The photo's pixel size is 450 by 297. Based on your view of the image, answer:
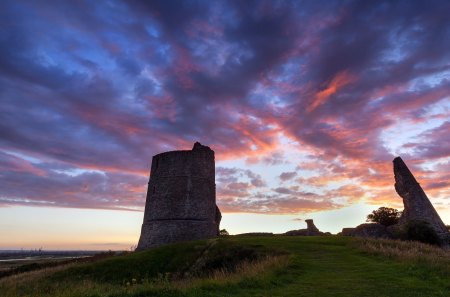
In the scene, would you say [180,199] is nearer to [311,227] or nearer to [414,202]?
[311,227]

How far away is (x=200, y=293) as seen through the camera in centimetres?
1010

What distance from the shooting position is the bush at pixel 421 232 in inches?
1117

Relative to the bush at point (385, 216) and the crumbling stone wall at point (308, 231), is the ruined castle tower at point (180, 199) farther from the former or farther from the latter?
the bush at point (385, 216)

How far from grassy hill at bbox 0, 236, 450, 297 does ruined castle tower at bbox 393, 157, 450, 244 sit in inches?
476

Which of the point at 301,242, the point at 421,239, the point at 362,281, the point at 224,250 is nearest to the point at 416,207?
the point at 421,239

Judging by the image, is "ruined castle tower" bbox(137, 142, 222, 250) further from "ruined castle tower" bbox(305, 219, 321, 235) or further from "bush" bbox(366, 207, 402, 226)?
"bush" bbox(366, 207, 402, 226)

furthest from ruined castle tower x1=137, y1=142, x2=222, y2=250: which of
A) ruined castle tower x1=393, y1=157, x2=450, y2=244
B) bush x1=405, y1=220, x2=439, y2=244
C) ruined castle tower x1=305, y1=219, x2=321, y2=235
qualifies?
ruined castle tower x1=393, y1=157, x2=450, y2=244

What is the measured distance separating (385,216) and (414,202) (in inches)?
505

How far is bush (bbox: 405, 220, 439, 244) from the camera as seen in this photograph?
2838 cm

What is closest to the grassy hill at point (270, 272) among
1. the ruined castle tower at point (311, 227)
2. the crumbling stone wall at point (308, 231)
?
the crumbling stone wall at point (308, 231)

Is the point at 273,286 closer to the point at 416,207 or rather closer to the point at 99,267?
the point at 99,267

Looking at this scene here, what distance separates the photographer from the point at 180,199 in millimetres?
34562

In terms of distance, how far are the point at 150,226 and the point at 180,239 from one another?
3844mm

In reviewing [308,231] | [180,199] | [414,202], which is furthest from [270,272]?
[308,231]
